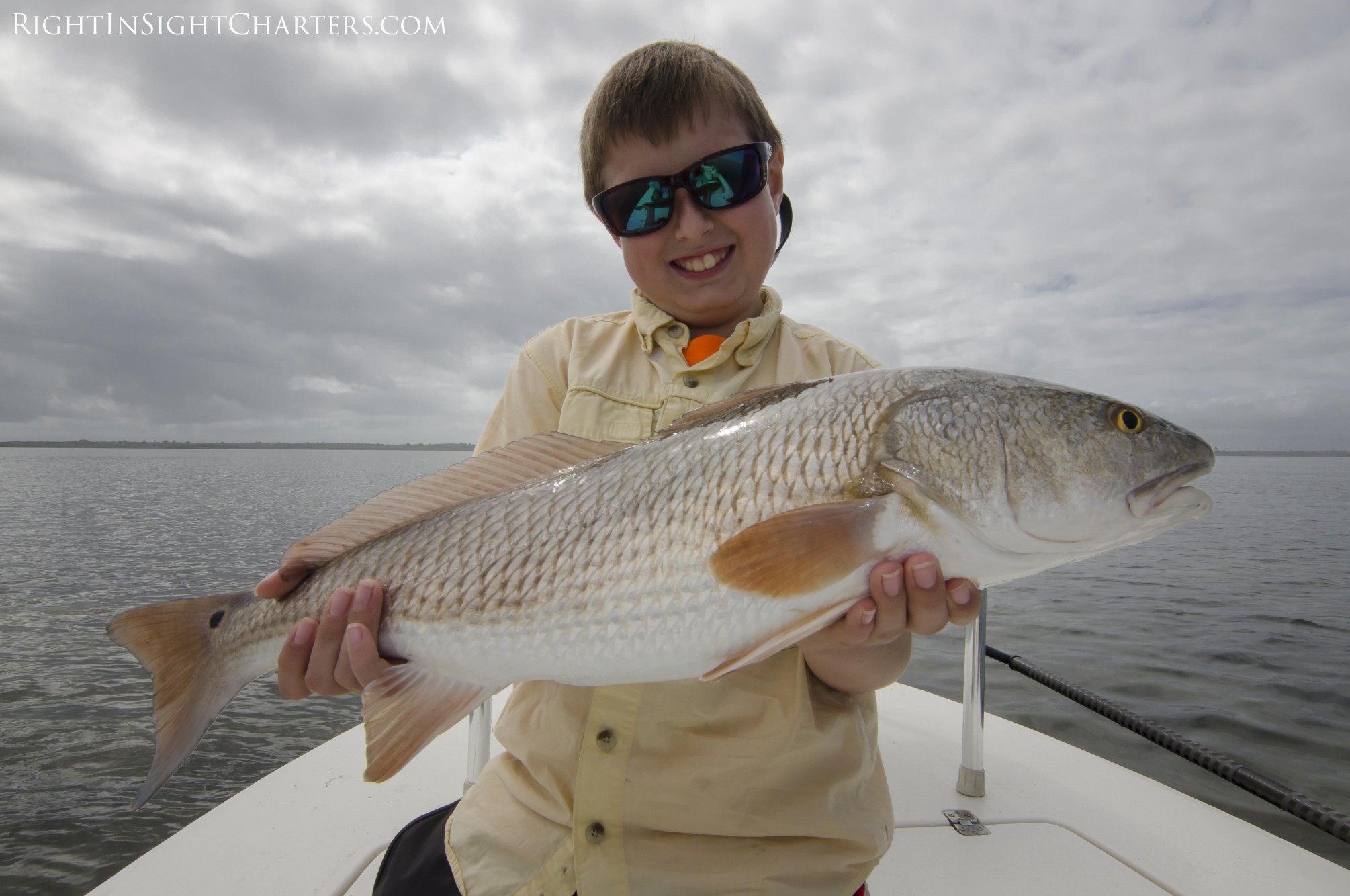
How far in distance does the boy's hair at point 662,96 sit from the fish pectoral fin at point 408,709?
2.06 metres

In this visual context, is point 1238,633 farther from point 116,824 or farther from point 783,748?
point 116,824

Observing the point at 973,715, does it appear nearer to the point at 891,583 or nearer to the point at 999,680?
the point at 891,583

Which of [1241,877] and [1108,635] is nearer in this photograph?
[1241,877]

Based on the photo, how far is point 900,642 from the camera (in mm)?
2238

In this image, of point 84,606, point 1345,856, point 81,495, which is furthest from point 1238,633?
point 81,495

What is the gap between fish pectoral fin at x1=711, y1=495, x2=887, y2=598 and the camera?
1.81 m

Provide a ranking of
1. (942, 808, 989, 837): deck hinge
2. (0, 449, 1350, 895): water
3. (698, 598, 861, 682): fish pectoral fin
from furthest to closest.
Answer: (0, 449, 1350, 895): water, (942, 808, 989, 837): deck hinge, (698, 598, 861, 682): fish pectoral fin

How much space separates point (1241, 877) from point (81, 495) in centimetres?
4557

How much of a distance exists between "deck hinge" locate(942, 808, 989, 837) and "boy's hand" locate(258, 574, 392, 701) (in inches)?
107

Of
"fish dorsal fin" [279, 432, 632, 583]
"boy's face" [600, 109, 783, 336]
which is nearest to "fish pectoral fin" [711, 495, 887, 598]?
"fish dorsal fin" [279, 432, 632, 583]

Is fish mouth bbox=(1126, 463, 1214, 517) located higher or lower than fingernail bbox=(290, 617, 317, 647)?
higher

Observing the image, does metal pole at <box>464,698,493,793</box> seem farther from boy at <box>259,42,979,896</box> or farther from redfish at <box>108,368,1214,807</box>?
redfish at <box>108,368,1214,807</box>

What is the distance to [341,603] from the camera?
2.18m

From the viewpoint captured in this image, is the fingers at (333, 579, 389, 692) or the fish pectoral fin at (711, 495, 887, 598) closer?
the fish pectoral fin at (711, 495, 887, 598)
